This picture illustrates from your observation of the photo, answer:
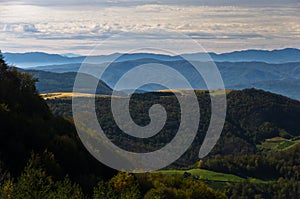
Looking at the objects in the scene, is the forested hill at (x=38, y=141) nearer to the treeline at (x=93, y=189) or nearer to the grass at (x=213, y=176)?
the treeline at (x=93, y=189)

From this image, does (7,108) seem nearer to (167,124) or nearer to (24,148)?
(24,148)

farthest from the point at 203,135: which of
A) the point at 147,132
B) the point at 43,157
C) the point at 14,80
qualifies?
the point at 43,157

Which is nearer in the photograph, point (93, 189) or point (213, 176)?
point (93, 189)

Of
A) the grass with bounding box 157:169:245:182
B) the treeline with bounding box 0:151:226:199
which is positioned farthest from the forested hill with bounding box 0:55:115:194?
the grass with bounding box 157:169:245:182

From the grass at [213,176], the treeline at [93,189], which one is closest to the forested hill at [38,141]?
the treeline at [93,189]

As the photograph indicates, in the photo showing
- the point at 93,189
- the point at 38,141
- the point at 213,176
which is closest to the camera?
the point at 93,189

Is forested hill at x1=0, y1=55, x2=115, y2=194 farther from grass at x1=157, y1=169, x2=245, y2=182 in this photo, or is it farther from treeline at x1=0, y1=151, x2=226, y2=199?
grass at x1=157, y1=169, x2=245, y2=182

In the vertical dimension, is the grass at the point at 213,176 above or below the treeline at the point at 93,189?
below

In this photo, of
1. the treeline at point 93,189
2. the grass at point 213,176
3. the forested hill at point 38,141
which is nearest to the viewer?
the treeline at point 93,189

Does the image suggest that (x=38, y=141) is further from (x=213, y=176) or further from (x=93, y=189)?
(x=213, y=176)

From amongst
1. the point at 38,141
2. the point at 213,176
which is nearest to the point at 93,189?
the point at 38,141

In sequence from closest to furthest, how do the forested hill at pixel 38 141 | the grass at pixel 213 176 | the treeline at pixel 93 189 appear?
the treeline at pixel 93 189
the forested hill at pixel 38 141
the grass at pixel 213 176

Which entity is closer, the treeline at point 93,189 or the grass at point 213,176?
the treeline at point 93,189

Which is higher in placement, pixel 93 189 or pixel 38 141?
pixel 38 141
